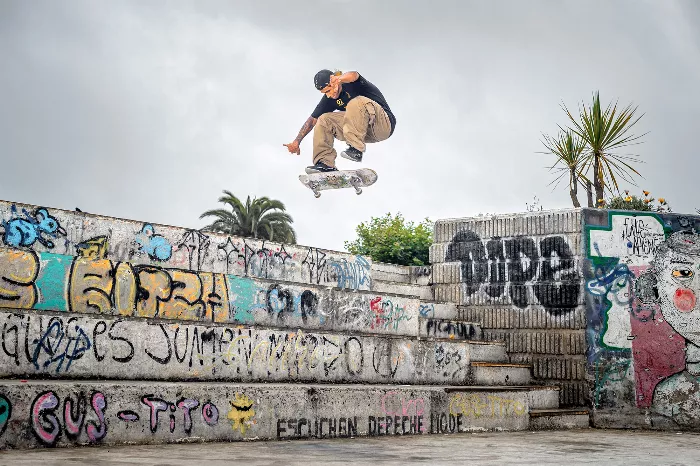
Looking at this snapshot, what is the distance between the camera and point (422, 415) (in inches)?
447

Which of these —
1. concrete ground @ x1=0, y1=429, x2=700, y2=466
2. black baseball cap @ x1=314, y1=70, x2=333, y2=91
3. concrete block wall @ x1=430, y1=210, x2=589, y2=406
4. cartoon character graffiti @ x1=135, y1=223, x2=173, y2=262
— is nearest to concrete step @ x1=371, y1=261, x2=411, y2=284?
concrete block wall @ x1=430, y1=210, x2=589, y2=406

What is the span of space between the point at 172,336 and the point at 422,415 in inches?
152

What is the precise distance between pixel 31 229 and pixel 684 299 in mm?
11154

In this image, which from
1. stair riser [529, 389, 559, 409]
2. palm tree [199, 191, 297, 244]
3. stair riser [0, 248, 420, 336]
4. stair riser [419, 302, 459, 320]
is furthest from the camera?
palm tree [199, 191, 297, 244]

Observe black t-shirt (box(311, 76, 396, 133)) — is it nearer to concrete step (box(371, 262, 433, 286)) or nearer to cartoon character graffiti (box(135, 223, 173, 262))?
cartoon character graffiti (box(135, 223, 173, 262))

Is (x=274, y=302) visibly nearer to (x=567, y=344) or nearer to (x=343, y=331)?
(x=343, y=331)

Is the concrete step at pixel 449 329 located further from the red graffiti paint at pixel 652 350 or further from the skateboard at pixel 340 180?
the red graffiti paint at pixel 652 350

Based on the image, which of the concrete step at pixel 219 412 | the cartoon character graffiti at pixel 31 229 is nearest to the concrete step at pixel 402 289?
the concrete step at pixel 219 412

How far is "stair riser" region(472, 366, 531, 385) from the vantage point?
13.7m

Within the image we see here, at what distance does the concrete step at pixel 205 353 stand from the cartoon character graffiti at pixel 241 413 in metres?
0.83

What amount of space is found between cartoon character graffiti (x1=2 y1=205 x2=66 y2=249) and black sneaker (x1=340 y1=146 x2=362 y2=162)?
4.76 meters

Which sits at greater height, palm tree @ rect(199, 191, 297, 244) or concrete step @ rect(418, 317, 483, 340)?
palm tree @ rect(199, 191, 297, 244)

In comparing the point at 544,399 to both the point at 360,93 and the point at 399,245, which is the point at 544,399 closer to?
the point at 360,93

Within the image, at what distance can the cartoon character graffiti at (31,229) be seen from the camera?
10977 mm
